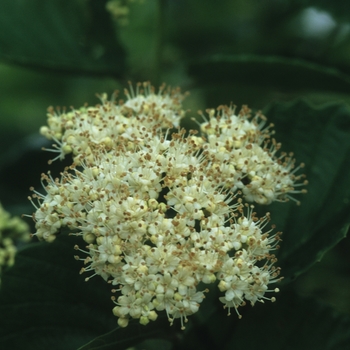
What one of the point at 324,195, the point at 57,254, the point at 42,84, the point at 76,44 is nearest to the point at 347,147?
the point at 324,195

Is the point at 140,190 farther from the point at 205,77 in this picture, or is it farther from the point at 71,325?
the point at 205,77

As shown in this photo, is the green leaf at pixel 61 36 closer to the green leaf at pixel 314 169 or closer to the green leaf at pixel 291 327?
the green leaf at pixel 314 169

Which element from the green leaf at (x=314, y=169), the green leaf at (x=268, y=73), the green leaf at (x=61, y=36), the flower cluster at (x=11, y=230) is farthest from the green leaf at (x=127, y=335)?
the green leaf at (x=61, y=36)

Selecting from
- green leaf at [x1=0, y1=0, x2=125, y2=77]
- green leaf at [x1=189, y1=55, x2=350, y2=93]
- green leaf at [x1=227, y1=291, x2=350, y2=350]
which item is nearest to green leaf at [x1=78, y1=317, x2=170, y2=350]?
green leaf at [x1=227, y1=291, x2=350, y2=350]

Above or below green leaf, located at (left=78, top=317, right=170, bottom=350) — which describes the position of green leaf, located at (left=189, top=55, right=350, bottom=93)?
above

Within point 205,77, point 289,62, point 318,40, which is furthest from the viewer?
point 318,40

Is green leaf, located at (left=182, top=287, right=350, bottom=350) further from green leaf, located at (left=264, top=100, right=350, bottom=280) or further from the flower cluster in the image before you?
the flower cluster
